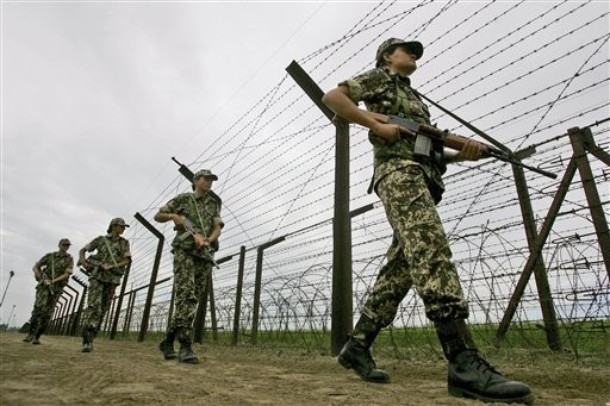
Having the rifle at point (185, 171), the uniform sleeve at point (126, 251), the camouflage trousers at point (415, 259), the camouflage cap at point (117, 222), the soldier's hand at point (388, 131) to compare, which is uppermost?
the rifle at point (185, 171)

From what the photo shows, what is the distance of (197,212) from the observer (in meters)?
4.19

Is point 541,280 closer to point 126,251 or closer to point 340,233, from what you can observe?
point 340,233

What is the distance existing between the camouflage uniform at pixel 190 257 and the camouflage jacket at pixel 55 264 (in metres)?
3.99

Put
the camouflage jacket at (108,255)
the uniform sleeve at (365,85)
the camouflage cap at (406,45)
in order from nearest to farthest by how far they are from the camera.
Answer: the uniform sleeve at (365,85), the camouflage cap at (406,45), the camouflage jacket at (108,255)

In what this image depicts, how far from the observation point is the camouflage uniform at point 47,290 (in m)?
6.45

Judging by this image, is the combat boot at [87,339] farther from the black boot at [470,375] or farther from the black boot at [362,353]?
the black boot at [470,375]

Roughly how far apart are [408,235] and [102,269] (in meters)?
4.71

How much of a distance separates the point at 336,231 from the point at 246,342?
136 inches

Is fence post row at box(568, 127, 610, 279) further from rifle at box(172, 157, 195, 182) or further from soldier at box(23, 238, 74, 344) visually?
soldier at box(23, 238, 74, 344)

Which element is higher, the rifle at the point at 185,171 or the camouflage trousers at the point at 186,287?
the rifle at the point at 185,171

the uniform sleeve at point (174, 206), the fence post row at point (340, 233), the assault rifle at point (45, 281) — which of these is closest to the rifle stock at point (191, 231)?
the uniform sleeve at point (174, 206)

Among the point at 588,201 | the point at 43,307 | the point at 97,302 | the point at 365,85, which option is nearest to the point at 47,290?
the point at 43,307

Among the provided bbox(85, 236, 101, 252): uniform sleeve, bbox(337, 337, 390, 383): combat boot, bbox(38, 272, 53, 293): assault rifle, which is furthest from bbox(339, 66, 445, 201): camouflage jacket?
bbox(38, 272, 53, 293): assault rifle

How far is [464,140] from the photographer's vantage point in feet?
7.68
